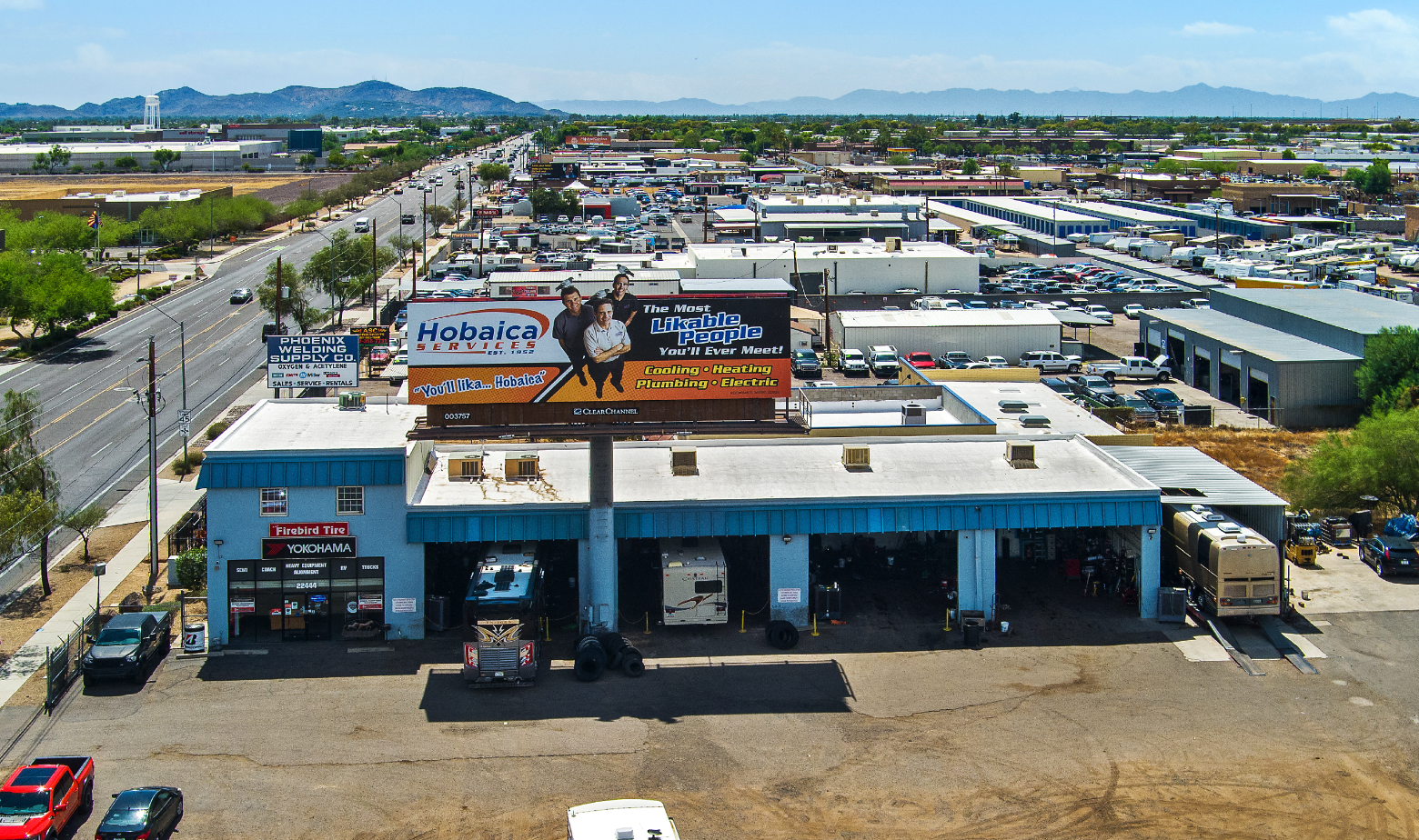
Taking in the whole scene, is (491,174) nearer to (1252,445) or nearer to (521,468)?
(1252,445)

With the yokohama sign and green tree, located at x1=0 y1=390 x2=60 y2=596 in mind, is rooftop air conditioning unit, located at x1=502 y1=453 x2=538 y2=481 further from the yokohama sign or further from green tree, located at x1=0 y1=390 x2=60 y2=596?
green tree, located at x1=0 y1=390 x2=60 y2=596

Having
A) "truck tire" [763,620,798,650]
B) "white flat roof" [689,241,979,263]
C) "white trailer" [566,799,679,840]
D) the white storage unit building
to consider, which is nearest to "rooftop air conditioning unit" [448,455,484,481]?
"truck tire" [763,620,798,650]

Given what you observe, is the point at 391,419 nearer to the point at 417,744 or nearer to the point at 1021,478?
the point at 417,744

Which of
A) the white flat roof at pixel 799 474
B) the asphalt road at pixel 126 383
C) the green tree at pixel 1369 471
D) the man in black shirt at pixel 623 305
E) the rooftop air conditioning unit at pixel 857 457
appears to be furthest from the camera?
the asphalt road at pixel 126 383

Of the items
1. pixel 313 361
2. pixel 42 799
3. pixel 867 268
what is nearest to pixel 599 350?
pixel 42 799

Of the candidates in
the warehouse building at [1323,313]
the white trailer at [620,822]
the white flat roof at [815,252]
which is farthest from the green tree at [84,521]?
the white flat roof at [815,252]

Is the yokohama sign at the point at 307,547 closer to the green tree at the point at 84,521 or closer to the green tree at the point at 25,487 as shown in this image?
the green tree at the point at 25,487
